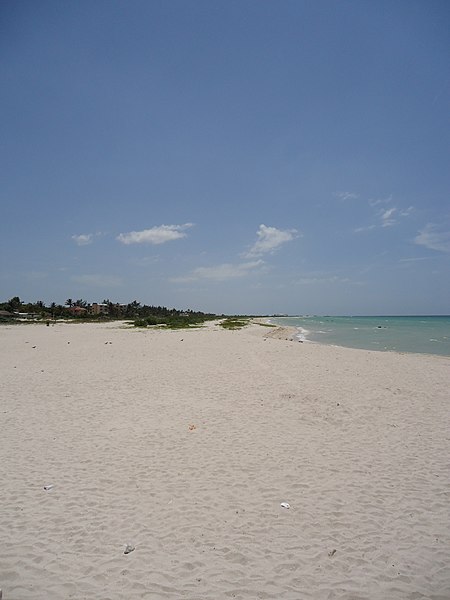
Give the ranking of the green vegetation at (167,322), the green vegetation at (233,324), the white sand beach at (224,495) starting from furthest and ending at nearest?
the green vegetation at (167,322), the green vegetation at (233,324), the white sand beach at (224,495)

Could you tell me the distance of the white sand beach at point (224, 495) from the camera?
13.6 ft

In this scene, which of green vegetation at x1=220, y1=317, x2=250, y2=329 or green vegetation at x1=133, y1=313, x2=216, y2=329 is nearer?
green vegetation at x1=220, y1=317, x2=250, y2=329

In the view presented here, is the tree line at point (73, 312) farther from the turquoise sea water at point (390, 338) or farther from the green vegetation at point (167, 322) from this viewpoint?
the turquoise sea water at point (390, 338)

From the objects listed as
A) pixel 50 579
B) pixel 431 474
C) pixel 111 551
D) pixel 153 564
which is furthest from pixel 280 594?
pixel 431 474

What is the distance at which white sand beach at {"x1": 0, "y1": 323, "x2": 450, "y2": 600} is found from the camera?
4.15m

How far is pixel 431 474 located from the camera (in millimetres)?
6789

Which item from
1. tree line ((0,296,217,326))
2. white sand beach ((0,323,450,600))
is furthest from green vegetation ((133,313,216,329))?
white sand beach ((0,323,450,600))

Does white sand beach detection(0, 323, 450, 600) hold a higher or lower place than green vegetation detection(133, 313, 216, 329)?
lower

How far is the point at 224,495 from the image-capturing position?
5961mm

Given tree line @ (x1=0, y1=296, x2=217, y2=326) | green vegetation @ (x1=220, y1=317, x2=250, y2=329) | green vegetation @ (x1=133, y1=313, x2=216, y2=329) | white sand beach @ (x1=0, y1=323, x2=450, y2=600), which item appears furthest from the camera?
tree line @ (x1=0, y1=296, x2=217, y2=326)

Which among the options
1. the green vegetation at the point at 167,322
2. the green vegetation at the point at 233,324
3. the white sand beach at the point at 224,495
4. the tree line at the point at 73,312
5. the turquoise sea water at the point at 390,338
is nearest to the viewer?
the white sand beach at the point at 224,495

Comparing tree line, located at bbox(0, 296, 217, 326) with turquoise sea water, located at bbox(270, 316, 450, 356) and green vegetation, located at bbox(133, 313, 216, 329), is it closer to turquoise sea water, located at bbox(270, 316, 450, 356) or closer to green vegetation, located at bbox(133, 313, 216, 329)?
green vegetation, located at bbox(133, 313, 216, 329)

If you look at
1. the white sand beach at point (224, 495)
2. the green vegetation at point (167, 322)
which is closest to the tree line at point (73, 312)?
the green vegetation at point (167, 322)

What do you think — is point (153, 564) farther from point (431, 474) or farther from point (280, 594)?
point (431, 474)
